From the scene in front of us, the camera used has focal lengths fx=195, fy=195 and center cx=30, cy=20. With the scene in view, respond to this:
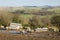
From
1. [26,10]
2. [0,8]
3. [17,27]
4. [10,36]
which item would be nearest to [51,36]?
[10,36]

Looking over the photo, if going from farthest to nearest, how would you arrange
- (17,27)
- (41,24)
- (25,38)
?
(41,24), (17,27), (25,38)

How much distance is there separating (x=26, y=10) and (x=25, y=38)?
10.9 m

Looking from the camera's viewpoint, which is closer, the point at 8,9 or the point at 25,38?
the point at 25,38

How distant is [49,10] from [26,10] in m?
2.30

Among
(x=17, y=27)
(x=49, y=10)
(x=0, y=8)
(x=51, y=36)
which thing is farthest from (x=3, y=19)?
(x=49, y=10)

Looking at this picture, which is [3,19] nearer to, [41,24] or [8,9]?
[41,24]

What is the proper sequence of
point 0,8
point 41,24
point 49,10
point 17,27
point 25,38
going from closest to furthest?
point 25,38, point 17,27, point 41,24, point 0,8, point 49,10

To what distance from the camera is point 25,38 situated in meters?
8.54

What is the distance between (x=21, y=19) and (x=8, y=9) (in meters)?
4.62

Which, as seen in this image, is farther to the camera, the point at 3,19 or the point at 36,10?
the point at 36,10

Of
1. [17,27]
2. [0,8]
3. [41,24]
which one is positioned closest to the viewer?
[17,27]

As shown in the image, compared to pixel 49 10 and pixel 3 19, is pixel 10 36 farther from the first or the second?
pixel 49 10

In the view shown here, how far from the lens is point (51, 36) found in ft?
29.0

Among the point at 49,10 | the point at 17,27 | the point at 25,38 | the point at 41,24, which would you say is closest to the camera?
the point at 25,38
